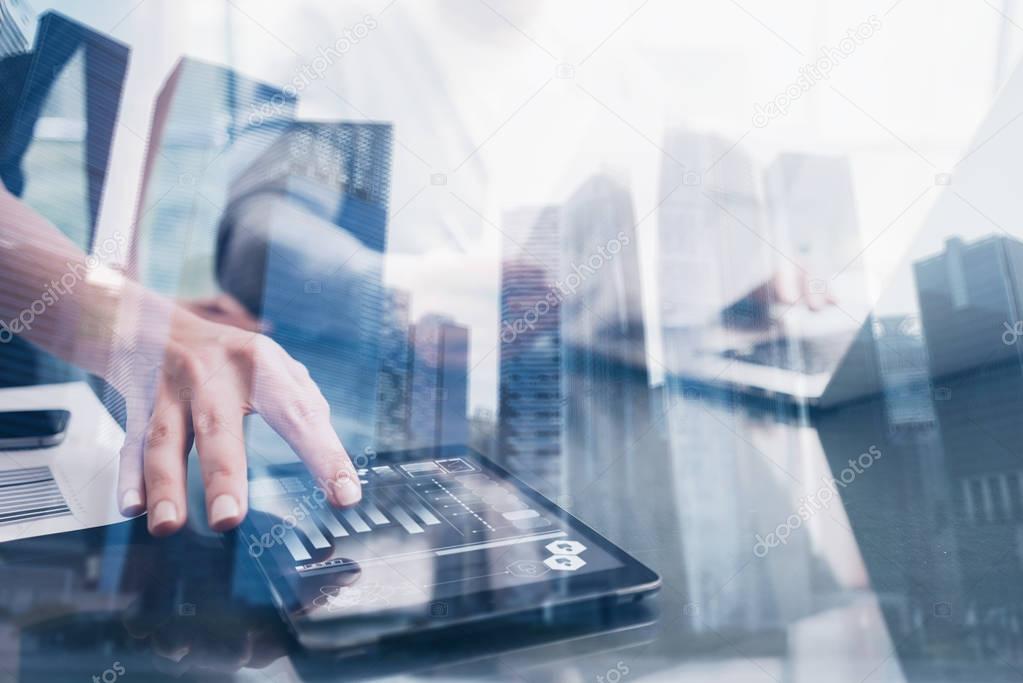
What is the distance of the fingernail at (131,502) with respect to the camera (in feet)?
3.80

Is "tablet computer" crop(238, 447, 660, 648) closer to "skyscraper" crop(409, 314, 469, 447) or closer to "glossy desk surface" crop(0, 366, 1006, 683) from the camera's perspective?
"glossy desk surface" crop(0, 366, 1006, 683)

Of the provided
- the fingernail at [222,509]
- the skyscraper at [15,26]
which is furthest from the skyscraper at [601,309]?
the skyscraper at [15,26]

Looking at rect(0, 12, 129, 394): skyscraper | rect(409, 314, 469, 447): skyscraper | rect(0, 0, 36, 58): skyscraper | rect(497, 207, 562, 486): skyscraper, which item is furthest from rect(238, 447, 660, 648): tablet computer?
rect(0, 0, 36, 58): skyscraper

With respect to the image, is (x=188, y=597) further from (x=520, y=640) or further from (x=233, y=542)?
(x=520, y=640)

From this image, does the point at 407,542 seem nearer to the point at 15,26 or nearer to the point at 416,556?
the point at 416,556

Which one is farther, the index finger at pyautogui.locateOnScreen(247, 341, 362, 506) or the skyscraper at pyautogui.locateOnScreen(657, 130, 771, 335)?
the skyscraper at pyautogui.locateOnScreen(657, 130, 771, 335)

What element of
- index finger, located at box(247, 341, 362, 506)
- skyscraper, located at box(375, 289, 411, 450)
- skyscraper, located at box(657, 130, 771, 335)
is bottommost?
index finger, located at box(247, 341, 362, 506)

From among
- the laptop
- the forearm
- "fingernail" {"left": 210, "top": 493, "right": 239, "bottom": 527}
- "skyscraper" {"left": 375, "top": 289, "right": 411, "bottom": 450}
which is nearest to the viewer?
"fingernail" {"left": 210, "top": 493, "right": 239, "bottom": 527}

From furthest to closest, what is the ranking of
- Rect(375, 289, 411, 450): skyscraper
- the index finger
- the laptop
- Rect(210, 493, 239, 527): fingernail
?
1. the laptop
2. Rect(375, 289, 411, 450): skyscraper
3. the index finger
4. Rect(210, 493, 239, 527): fingernail

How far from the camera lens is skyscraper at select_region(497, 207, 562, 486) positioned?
175cm

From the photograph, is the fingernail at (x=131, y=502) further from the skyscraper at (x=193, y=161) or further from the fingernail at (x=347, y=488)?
the skyscraper at (x=193, y=161)

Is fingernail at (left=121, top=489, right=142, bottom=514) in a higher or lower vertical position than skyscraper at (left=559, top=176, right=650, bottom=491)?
lower

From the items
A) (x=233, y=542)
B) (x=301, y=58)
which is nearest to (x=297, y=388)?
(x=233, y=542)

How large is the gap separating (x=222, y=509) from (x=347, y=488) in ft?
0.73
